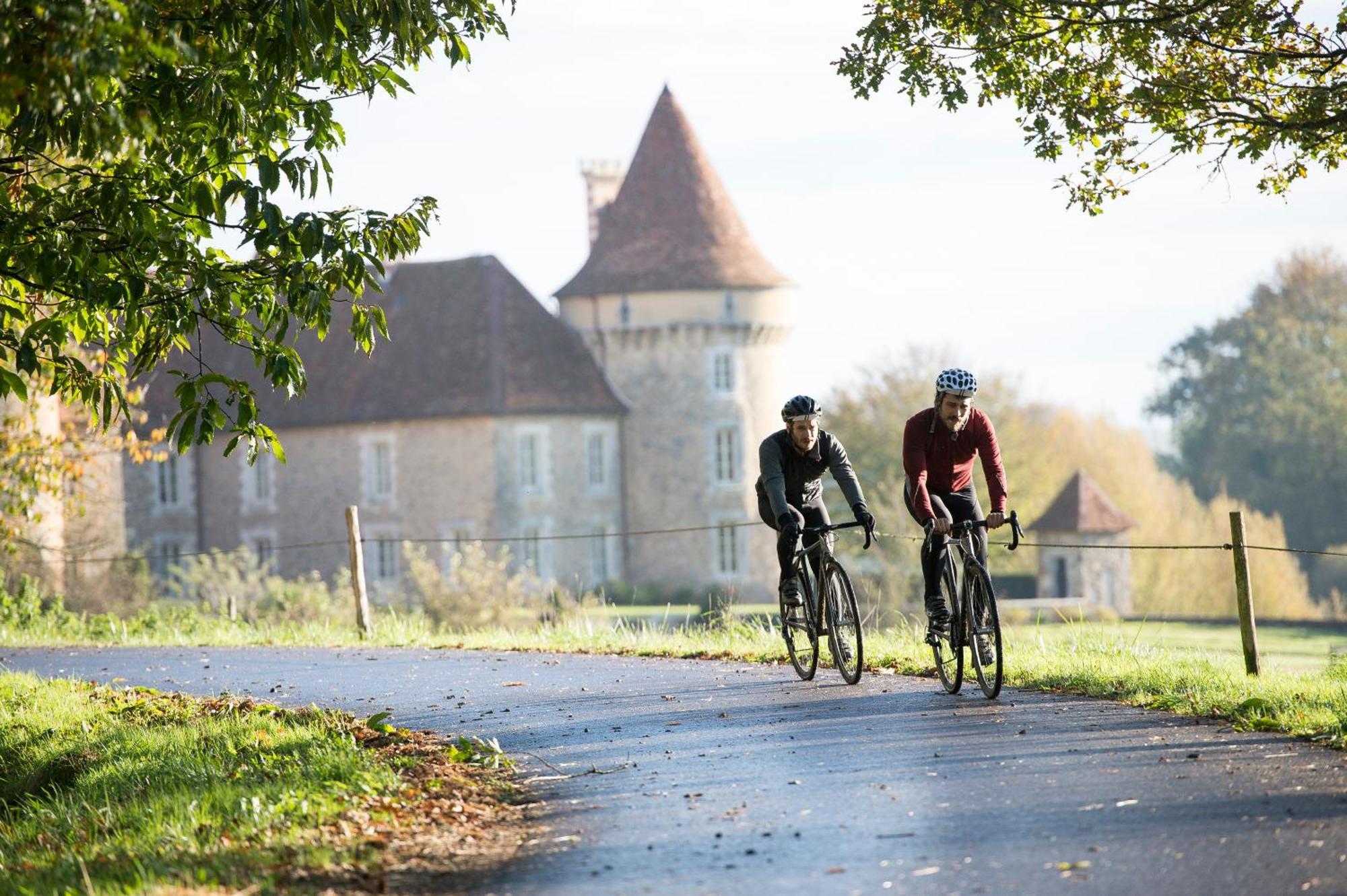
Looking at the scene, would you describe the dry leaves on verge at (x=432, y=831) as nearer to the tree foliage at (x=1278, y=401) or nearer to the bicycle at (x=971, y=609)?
the bicycle at (x=971, y=609)

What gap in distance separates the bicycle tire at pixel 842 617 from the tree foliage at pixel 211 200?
2987mm

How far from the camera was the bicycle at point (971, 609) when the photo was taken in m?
8.41

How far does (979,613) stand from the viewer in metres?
8.59

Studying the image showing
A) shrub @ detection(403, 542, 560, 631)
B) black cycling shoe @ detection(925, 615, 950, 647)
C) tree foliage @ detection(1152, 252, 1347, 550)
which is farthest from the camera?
tree foliage @ detection(1152, 252, 1347, 550)

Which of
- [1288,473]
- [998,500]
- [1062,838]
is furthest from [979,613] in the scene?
[1288,473]

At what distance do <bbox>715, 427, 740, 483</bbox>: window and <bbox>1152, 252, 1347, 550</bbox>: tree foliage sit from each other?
26.6 m

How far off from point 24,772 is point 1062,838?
246 inches

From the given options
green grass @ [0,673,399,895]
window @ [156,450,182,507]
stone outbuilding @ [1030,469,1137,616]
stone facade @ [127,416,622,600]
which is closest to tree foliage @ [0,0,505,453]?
green grass @ [0,673,399,895]

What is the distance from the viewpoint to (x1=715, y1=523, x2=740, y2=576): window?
160 ft

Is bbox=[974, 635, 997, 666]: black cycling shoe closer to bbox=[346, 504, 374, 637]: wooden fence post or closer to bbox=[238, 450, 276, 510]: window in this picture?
bbox=[346, 504, 374, 637]: wooden fence post

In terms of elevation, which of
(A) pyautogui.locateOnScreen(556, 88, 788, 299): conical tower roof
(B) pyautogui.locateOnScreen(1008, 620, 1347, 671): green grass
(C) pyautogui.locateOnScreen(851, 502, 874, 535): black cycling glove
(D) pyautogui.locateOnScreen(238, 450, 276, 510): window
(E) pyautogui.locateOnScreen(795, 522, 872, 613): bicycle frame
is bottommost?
(B) pyautogui.locateOnScreen(1008, 620, 1347, 671): green grass

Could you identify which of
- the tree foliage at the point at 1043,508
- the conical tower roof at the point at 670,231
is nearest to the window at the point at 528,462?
the conical tower roof at the point at 670,231

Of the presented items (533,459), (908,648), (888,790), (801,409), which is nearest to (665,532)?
(908,648)

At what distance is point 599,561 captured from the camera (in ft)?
157
